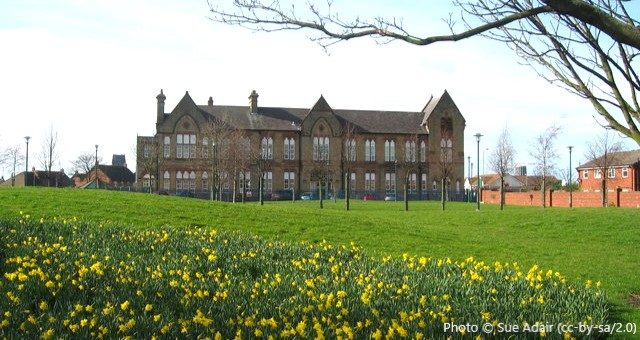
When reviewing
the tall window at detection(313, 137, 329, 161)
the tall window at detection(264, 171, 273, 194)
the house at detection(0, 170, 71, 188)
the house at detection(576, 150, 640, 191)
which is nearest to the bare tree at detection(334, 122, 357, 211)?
the tall window at detection(313, 137, 329, 161)

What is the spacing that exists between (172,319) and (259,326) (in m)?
0.90

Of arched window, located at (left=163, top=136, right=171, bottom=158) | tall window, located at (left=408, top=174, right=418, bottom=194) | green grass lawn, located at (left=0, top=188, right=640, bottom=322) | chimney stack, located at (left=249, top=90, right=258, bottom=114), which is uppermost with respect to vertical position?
chimney stack, located at (left=249, top=90, right=258, bottom=114)

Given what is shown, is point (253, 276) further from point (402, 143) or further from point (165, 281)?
point (402, 143)

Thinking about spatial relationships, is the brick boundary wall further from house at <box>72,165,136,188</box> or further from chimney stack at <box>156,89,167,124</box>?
house at <box>72,165,136,188</box>

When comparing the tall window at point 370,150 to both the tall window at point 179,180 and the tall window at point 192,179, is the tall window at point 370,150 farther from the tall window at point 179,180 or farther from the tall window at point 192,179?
the tall window at point 179,180

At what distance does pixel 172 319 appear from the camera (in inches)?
236

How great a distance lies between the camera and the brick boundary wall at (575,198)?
4748cm

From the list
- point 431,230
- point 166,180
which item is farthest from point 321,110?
point 431,230

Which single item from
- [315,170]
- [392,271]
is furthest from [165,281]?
[315,170]

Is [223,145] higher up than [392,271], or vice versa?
[223,145]

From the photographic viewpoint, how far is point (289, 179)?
255ft

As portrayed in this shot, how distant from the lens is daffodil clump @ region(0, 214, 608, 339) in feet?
18.8

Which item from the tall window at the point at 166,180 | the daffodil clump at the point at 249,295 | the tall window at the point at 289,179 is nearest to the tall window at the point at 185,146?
the tall window at the point at 166,180

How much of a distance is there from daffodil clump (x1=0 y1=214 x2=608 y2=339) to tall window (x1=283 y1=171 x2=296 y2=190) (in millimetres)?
65871
